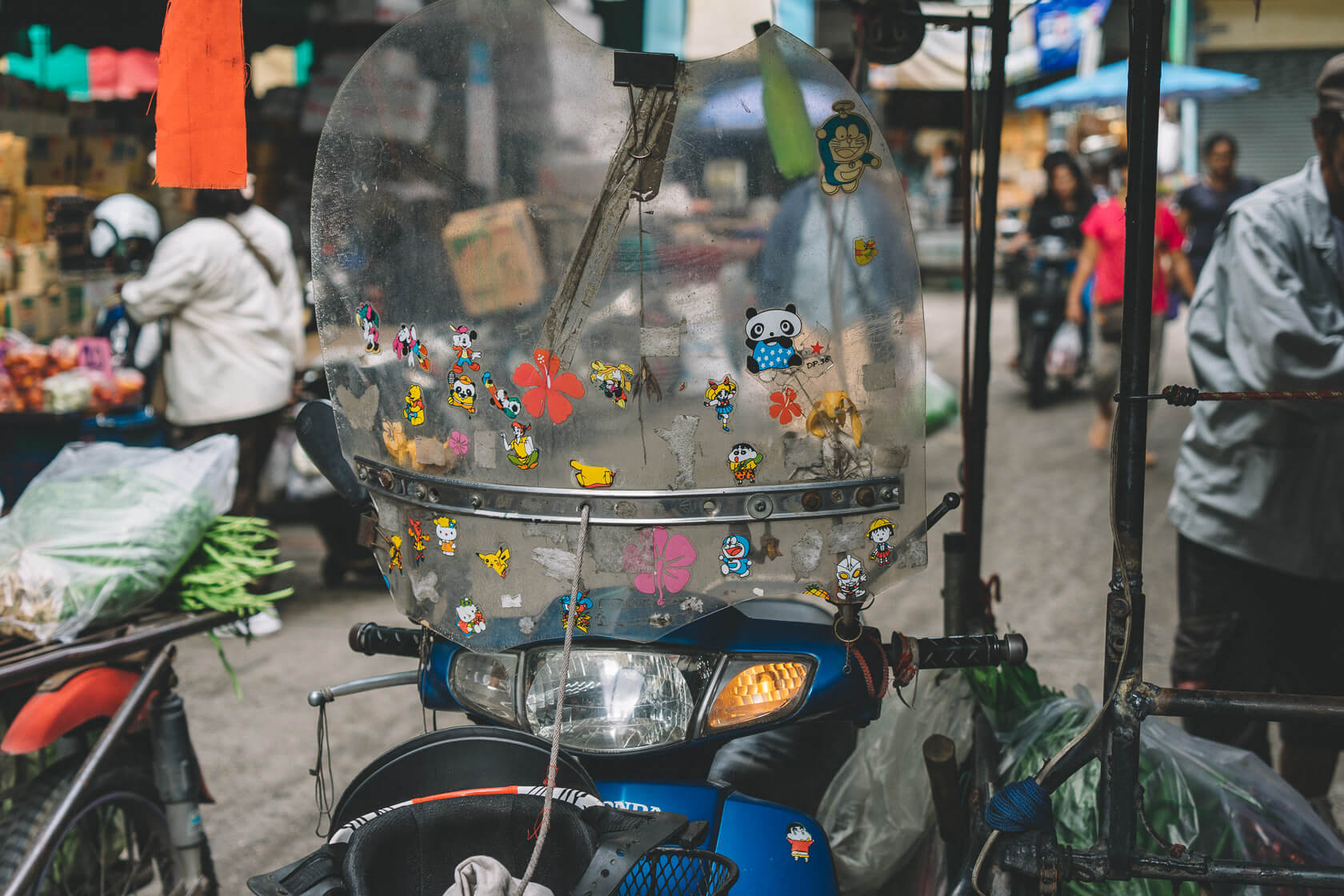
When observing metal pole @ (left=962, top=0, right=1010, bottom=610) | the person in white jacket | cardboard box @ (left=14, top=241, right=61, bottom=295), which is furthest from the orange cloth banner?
cardboard box @ (left=14, top=241, right=61, bottom=295)

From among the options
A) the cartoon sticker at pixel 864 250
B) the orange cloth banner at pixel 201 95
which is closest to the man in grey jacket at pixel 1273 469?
the cartoon sticker at pixel 864 250

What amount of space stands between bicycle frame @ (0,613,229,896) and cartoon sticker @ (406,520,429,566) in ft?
2.98

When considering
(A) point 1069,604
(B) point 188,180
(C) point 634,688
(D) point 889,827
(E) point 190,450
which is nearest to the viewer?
(B) point 188,180

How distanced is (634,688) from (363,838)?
1.83 ft

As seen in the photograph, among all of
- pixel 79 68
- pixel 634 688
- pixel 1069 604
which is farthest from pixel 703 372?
pixel 79 68

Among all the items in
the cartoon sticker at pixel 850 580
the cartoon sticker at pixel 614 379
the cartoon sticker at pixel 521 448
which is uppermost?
the cartoon sticker at pixel 614 379

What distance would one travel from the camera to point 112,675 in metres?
2.44

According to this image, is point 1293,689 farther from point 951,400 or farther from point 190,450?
point 951,400

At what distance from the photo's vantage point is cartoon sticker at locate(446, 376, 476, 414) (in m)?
1.62

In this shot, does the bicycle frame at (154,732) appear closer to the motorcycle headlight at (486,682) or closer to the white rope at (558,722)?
the motorcycle headlight at (486,682)

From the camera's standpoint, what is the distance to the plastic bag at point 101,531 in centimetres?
230

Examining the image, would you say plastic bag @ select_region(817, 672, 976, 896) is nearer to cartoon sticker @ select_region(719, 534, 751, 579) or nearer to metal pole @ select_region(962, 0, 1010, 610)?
metal pole @ select_region(962, 0, 1010, 610)

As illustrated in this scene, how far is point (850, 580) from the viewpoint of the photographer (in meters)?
1.61

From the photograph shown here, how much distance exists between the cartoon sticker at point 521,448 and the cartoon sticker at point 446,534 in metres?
0.14
